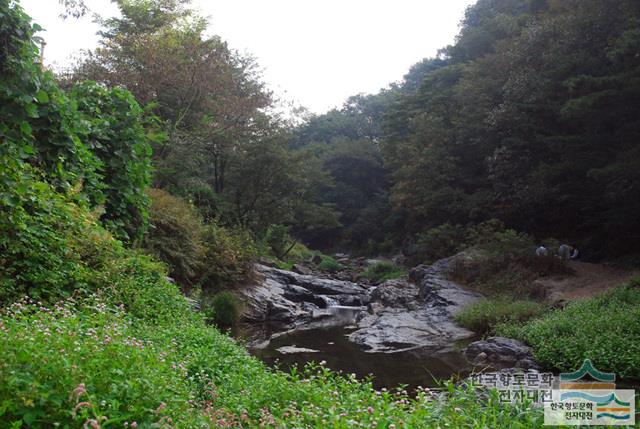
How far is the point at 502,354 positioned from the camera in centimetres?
873

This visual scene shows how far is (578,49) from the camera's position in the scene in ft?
52.2

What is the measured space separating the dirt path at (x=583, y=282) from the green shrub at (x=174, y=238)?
8954mm

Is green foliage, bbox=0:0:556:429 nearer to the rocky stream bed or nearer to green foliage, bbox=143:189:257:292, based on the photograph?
the rocky stream bed

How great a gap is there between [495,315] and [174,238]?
293 inches

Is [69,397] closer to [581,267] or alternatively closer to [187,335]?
[187,335]

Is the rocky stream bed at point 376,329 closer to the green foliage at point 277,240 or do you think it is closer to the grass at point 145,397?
the grass at point 145,397

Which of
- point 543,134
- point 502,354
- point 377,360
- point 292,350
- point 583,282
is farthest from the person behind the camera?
point 543,134

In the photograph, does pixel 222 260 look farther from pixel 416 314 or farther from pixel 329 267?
pixel 329 267

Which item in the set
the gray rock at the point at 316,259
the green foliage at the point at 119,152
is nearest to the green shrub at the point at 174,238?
the green foliage at the point at 119,152

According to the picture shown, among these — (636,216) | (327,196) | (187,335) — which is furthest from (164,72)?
(327,196)

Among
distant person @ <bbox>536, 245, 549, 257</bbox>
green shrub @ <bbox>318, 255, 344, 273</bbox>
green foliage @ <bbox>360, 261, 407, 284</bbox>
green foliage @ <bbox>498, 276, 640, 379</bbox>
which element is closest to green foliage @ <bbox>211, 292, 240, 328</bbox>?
green foliage @ <bbox>498, 276, 640, 379</bbox>

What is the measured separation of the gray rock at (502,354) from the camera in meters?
8.34

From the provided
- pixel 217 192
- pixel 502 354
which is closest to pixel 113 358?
pixel 502 354

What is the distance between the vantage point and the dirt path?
42.3 ft
